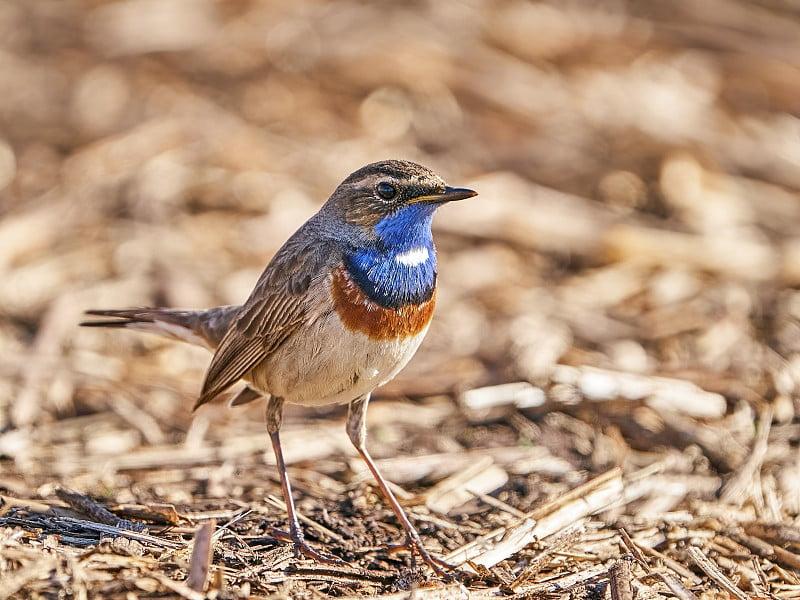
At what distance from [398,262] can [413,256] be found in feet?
0.35

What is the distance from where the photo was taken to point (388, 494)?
6.16m

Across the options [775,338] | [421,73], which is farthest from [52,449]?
[421,73]

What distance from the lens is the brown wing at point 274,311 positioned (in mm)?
5910

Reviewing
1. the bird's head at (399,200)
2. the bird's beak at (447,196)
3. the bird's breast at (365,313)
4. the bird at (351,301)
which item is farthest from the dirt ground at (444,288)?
the bird's beak at (447,196)

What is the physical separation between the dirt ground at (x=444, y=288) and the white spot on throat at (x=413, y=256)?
1.70 m

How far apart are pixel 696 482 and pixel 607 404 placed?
0.93 meters

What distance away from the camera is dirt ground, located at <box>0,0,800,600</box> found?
231 inches

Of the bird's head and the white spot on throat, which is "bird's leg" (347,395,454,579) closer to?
the white spot on throat

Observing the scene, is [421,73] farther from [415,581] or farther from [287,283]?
[415,581]

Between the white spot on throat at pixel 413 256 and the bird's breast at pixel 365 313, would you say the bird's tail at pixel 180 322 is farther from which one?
the white spot on throat at pixel 413 256

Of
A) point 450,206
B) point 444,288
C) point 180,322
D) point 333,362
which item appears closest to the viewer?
point 333,362

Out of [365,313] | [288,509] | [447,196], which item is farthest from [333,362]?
[447,196]

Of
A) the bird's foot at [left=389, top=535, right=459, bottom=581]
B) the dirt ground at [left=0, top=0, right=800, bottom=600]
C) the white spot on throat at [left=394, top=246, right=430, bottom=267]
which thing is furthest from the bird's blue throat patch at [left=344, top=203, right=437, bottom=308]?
the dirt ground at [left=0, top=0, right=800, bottom=600]

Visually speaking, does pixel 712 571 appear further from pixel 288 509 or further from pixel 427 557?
pixel 288 509
